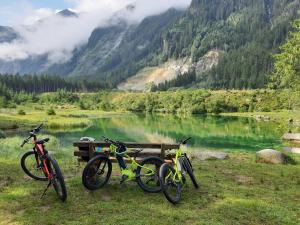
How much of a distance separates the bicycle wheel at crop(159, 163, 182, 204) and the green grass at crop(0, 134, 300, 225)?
347 millimetres

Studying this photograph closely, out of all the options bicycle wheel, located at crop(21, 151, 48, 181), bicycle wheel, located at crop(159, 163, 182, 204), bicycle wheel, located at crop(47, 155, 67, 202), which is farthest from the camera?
bicycle wheel, located at crop(21, 151, 48, 181)

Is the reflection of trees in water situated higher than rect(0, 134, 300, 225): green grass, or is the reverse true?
rect(0, 134, 300, 225): green grass

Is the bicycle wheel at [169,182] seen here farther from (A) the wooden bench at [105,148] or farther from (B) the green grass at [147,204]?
(A) the wooden bench at [105,148]

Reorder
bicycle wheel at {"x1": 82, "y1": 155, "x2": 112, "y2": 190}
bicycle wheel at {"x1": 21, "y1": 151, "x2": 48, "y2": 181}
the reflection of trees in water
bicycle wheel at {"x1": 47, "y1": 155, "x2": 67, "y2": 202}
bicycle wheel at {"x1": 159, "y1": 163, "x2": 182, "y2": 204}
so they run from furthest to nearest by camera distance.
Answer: the reflection of trees in water < bicycle wheel at {"x1": 21, "y1": 151, "x2": 48, "y2": 181} < bicycle wheel at {"x1": 82, "y1": 155, "x2": 112, "y2": 190} < bicycle wheel at {"x1": 159, "y1": 163, "x2": 182, "y2": 204} < bicycle wheel at {"x1": 47, "y1": 155, "x2": 67, "y2": 202}

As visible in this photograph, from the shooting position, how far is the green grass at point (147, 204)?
13.7 metres

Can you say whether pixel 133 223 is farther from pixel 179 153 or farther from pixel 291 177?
pixel 291 177

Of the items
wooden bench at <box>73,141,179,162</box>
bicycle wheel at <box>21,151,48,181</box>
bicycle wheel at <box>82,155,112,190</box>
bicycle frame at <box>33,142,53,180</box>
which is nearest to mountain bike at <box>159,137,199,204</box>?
wooden bench at <box>73,141,179,162</box>

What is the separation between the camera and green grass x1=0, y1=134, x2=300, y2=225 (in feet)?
45.0

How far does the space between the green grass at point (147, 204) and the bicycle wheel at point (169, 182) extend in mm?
347

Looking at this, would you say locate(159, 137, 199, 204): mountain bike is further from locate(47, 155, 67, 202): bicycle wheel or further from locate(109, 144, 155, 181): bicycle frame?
locate(47, 155, 67, 202): bicycle wheel

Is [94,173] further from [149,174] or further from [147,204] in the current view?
[147,204]

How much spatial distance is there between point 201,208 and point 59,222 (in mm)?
5661

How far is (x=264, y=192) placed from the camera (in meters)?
18.5

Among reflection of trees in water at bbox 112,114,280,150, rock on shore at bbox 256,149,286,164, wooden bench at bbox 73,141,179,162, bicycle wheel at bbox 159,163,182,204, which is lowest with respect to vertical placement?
reflection of trees in water at bbox 112,114,280,150
